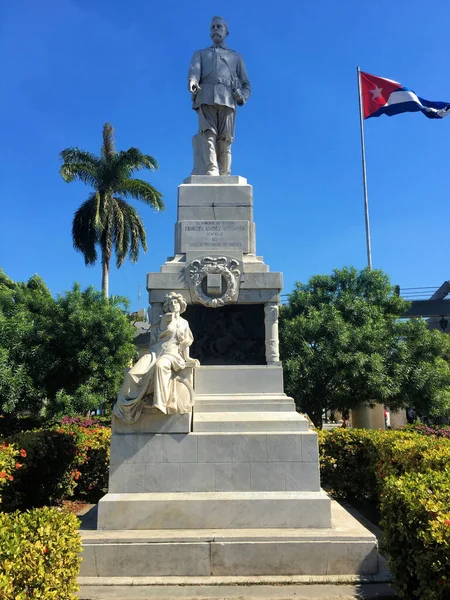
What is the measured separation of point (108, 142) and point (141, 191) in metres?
3.81

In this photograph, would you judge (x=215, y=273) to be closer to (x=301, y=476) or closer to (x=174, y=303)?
(x=174, y=303)

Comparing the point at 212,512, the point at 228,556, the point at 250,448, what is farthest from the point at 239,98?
the point at 228,556

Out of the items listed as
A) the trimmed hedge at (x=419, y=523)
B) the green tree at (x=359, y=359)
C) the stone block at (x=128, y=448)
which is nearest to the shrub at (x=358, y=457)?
the trimmed hedge at (x=419, y=523)

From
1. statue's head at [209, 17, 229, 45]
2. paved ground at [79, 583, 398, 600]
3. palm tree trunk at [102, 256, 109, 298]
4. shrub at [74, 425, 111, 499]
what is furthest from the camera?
palm tree trunk at [102, 256, 109, 298]

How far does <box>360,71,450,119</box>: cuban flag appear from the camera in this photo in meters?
21.0

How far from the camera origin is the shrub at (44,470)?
8.38 metres

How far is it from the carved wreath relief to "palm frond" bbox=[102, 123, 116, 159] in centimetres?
2367

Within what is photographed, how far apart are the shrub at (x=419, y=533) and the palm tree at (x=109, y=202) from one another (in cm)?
2371

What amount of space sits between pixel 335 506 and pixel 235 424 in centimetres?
207

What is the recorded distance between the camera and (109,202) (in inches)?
1110

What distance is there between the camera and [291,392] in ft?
56.3

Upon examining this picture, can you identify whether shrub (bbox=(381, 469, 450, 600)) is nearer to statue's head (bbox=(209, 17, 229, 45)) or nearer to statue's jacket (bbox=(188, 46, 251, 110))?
statue's jacket (bbox=(188, 46, 251, 110))

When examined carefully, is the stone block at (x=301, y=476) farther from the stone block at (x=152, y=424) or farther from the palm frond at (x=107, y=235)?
the palm frond at (x=107, y=235)

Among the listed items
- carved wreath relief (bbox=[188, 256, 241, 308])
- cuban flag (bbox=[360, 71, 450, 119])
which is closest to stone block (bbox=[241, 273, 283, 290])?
carved wreath relief (bbox=[188, 256, 241, 308])
